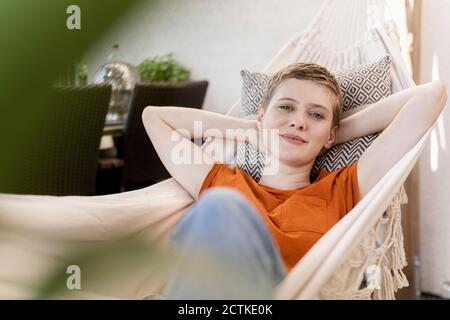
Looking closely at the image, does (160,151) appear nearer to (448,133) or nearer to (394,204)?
(394,204)

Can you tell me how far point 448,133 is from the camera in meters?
1.42

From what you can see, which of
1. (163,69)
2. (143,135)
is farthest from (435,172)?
(163,69)

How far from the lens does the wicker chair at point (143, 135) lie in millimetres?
1626

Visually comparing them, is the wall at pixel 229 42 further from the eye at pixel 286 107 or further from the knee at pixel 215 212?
the knee at pixel 215 212

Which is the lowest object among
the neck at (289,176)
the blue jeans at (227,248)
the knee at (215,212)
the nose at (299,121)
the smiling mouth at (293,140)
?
the blue jeans at (227,248)

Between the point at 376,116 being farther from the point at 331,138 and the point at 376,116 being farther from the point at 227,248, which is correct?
the point at 227,248

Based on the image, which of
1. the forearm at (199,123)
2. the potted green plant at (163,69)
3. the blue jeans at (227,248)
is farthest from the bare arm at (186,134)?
the potted green plant at (163,69)

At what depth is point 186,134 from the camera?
107 centimetres

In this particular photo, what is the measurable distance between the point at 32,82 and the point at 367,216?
2.25ft

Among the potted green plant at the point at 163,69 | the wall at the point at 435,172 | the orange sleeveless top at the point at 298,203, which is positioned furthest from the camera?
the potted green plant at the point at 163,69

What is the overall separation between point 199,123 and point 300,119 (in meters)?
0.22

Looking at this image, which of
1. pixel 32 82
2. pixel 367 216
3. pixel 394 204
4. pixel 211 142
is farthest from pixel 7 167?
pixel 211 142

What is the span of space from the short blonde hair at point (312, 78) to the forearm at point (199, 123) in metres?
0.07
